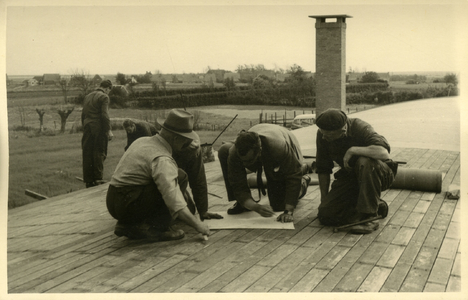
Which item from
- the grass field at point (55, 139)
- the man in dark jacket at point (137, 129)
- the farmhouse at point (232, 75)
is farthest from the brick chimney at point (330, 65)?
the man in dark jacket at point (137, 129)

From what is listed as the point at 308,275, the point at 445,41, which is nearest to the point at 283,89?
the point at 445,41

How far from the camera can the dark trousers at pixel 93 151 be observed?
20.6ft

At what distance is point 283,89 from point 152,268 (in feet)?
11.8

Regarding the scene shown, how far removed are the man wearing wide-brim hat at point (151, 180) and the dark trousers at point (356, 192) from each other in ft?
3.76

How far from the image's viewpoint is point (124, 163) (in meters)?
3.91

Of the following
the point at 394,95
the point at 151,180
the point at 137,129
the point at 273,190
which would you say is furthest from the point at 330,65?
Answer: the point at 151,180

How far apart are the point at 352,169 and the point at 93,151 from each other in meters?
3.50

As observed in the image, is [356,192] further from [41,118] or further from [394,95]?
[41,118]

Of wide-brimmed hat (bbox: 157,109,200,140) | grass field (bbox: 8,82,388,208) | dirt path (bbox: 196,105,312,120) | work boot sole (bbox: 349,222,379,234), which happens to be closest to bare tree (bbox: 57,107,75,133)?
grass field (bbox: 8,82,388,208)

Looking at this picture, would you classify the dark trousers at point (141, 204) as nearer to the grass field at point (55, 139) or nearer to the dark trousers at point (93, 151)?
the grass field at point (55, 139)

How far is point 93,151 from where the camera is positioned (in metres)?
6.38

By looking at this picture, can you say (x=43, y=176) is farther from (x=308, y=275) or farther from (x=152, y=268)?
(x=308, y=275)

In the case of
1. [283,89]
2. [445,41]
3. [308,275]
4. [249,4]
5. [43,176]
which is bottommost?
[308,275]

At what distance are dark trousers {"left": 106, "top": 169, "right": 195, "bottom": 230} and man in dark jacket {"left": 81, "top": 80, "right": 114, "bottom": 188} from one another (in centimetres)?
247
